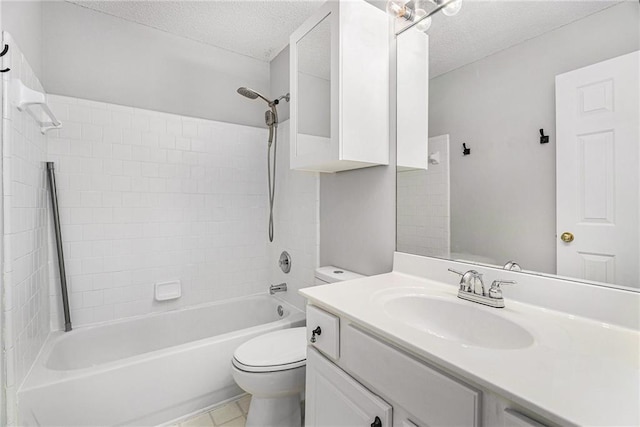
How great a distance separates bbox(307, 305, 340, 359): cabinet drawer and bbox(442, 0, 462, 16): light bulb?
1.35 meters

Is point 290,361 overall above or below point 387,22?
below

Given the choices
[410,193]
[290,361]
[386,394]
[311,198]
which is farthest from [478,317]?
[311,198]

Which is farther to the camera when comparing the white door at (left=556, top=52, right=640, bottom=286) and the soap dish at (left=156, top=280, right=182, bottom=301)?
the soap dish at (left=156, top=280, right=182, bottom=301)

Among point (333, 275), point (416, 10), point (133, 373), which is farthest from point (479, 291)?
point (133, 373)

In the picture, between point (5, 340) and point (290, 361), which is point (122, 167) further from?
point (290, 361)

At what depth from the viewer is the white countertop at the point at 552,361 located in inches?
18.9

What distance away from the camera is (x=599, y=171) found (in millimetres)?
845

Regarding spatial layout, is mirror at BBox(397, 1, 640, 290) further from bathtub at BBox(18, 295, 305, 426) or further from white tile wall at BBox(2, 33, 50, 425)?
white tile wall at BBox(2, 33, 50, 425)

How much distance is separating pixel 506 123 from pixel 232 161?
6.46ft

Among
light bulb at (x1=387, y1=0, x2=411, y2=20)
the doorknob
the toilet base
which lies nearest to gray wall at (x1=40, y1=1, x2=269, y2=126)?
light bulb at (x1=387, y1=0, x2=411, y2=20)

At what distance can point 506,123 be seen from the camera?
3.54ft

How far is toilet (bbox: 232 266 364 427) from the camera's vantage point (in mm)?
1356

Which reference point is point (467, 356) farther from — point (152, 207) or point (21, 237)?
point (152, 207)

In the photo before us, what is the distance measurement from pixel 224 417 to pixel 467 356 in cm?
155
